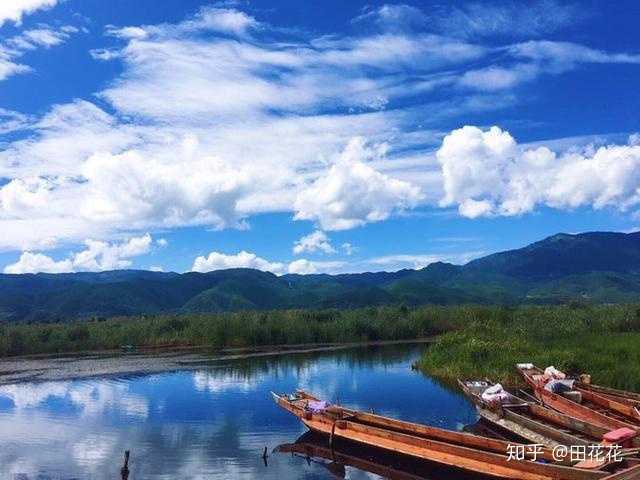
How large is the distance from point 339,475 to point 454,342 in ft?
59.3

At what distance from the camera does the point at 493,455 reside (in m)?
13.1

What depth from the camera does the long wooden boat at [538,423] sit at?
15.0 metres

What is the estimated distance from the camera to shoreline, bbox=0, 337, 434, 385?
114ft

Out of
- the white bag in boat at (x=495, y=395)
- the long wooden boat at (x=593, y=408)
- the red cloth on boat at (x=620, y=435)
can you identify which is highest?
the white bag in boat at (x=495, y=395)

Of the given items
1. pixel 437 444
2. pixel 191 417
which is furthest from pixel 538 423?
pixel 191 417

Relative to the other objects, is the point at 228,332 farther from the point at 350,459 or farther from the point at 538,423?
the point at 538,423

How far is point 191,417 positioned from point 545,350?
1678 centimetres

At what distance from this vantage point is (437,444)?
47.3 ft

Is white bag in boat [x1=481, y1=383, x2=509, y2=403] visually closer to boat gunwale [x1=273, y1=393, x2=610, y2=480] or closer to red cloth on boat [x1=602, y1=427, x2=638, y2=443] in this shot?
boat gunwale [x1=273, y1=393, x2=610, y2=480]

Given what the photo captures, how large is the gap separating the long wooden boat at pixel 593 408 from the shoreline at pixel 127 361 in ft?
70.3

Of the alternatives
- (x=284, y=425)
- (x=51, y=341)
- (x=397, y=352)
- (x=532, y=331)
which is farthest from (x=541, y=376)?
(x=51, y=341)

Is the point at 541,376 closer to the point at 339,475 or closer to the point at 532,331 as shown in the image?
the point at 339,475

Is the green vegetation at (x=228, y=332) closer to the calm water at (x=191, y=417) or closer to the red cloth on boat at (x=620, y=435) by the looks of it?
the calm water at (x=191, y=417)

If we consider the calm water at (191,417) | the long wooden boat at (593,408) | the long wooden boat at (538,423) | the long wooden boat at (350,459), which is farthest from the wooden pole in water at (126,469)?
the long wooden boat at (593,408)
